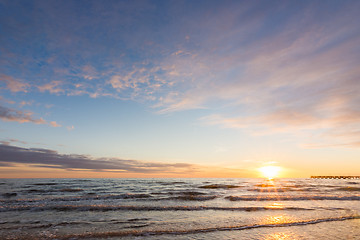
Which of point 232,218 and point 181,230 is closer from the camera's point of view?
point 181,230

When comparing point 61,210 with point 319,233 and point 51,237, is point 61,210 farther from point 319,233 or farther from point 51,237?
point 319,233

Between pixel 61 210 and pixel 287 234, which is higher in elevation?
pixel 287 234

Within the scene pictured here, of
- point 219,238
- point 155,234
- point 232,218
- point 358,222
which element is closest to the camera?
point 219,238

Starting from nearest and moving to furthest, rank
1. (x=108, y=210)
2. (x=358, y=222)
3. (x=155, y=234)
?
(x=155, y=234), (x=358, y=222), (x=108, y=210)

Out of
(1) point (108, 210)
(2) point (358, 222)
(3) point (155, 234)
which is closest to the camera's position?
(3) point (155, 234)

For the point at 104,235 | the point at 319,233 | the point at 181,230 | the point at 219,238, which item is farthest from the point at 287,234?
the point at 104,235

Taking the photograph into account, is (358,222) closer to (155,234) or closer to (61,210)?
(155,234)

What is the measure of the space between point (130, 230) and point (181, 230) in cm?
312

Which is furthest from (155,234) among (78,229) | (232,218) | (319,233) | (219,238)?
(319,233)

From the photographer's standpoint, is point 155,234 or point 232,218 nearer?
point 155,234

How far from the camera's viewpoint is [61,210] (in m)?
21.0

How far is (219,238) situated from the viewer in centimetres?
1124

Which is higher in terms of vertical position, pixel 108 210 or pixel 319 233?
pixel 319 233

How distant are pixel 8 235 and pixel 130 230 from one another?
6.75m
